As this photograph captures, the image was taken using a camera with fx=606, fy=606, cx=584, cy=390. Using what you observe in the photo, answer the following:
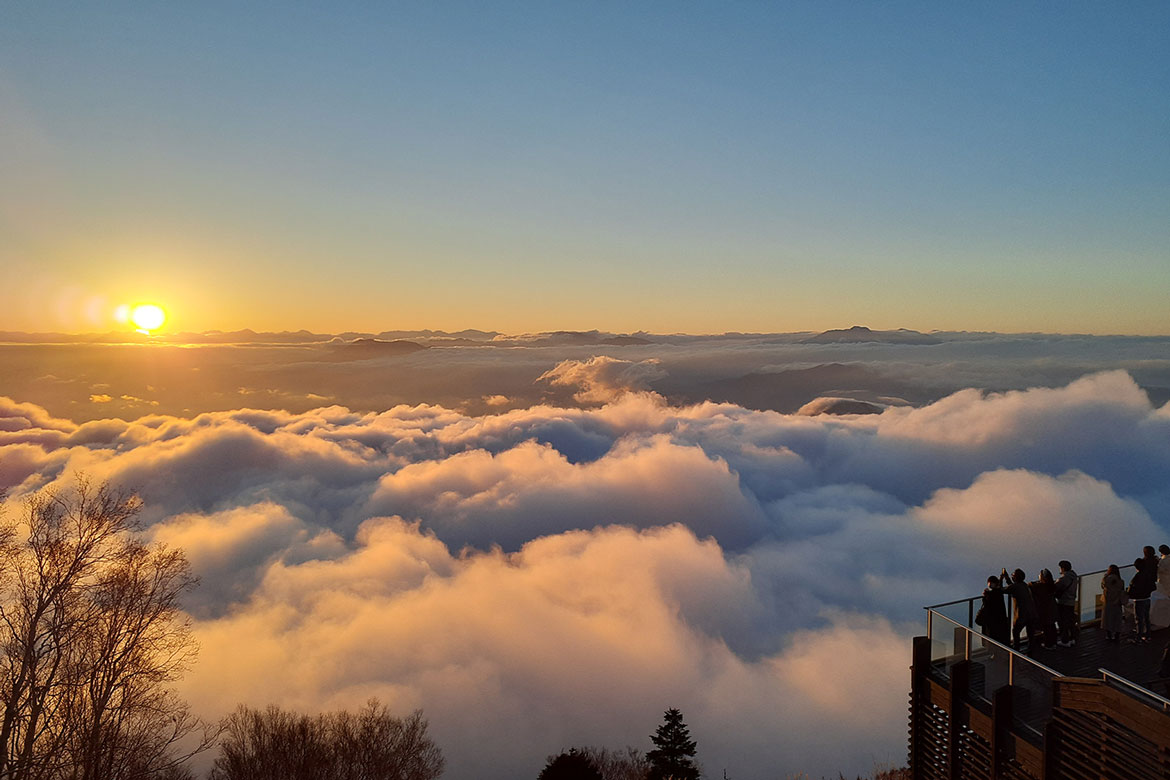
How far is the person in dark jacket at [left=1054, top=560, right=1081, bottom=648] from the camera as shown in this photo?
11906 mm

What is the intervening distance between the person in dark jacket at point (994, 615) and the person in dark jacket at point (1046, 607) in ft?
2.28

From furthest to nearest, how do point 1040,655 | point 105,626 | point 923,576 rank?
point 923,576, point 105,626, point 1040,655

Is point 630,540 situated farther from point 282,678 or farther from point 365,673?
point 282,678

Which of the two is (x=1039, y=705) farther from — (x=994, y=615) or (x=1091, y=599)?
(x=1091, y=599)

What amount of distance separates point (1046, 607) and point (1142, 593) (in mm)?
1974

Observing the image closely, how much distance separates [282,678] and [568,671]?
6346 cm

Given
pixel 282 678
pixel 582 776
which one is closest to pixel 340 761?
pixel 582 776

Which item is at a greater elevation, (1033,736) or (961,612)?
(961,612)

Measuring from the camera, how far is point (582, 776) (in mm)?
29141

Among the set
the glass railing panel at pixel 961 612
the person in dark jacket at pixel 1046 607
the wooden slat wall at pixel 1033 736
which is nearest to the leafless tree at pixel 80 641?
the wooden slat wall at pixel 1033 736

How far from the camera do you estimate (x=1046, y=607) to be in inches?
470

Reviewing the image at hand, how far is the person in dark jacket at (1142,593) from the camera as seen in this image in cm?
1185

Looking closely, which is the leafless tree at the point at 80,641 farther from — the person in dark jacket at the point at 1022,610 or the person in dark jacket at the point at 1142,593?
the person in dark jacket at the point at 1142,593

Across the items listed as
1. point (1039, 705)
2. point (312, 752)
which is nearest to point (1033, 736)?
point (1039, 705)
